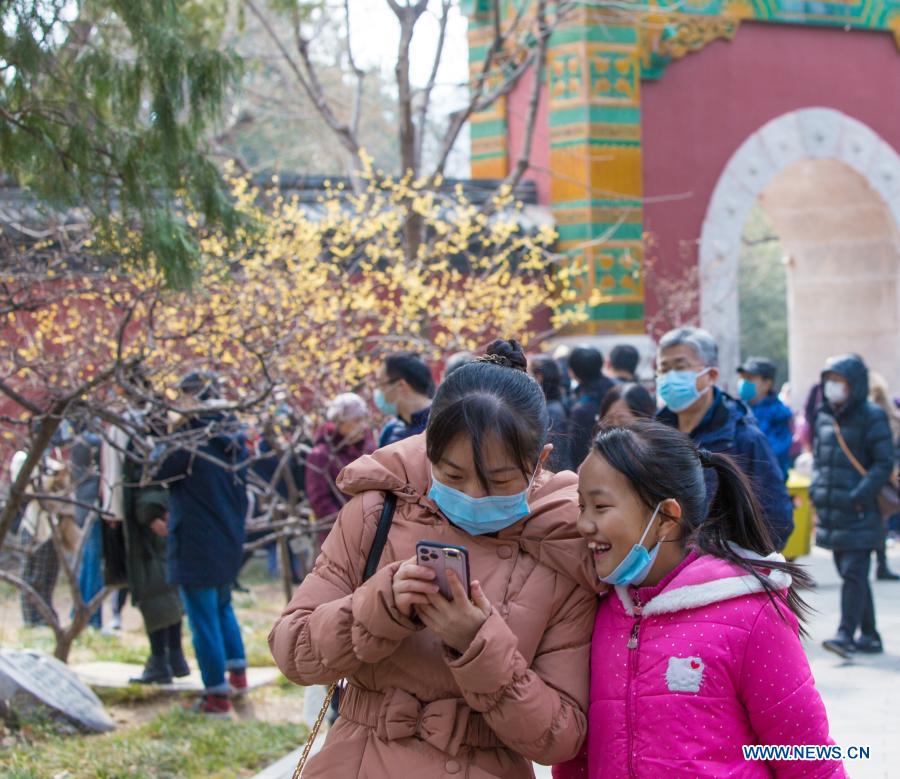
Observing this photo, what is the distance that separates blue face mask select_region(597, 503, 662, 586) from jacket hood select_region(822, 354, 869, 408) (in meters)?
5.30

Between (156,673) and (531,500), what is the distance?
5514 millimetres

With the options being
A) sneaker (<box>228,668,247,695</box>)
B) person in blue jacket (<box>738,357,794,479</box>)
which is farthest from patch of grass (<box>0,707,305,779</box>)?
person in blue jacket (<box>738,357,794,479</box>)

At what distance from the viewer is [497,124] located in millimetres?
16188

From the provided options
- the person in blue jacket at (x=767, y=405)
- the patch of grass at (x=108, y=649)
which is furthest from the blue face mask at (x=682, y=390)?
→ the patch of grass at (x=108, y=649)

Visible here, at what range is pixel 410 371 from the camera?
5496 millimetres

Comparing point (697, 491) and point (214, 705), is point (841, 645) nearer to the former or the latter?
point (214, 705)

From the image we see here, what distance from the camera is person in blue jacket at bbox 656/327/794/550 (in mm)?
5035

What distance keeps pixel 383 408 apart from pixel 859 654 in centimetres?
345

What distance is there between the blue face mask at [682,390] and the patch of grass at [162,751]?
2.47 metres

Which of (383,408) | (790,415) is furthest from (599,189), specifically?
(383,408)

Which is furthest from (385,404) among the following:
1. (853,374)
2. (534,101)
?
(534,101)

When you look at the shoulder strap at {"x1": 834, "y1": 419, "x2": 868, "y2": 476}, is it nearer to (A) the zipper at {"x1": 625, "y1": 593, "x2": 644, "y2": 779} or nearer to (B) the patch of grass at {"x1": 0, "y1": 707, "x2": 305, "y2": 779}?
(B) the patch of grass at {"x1": 0, "y1": 707, "x2": 305, "y2": 779}

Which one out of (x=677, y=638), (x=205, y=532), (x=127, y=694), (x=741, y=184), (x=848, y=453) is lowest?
(x=127, y=694)

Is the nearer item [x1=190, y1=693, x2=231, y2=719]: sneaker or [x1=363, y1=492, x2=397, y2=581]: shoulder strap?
[x1=363, y1=492, x2=397, y2=581]: shoulder strap
